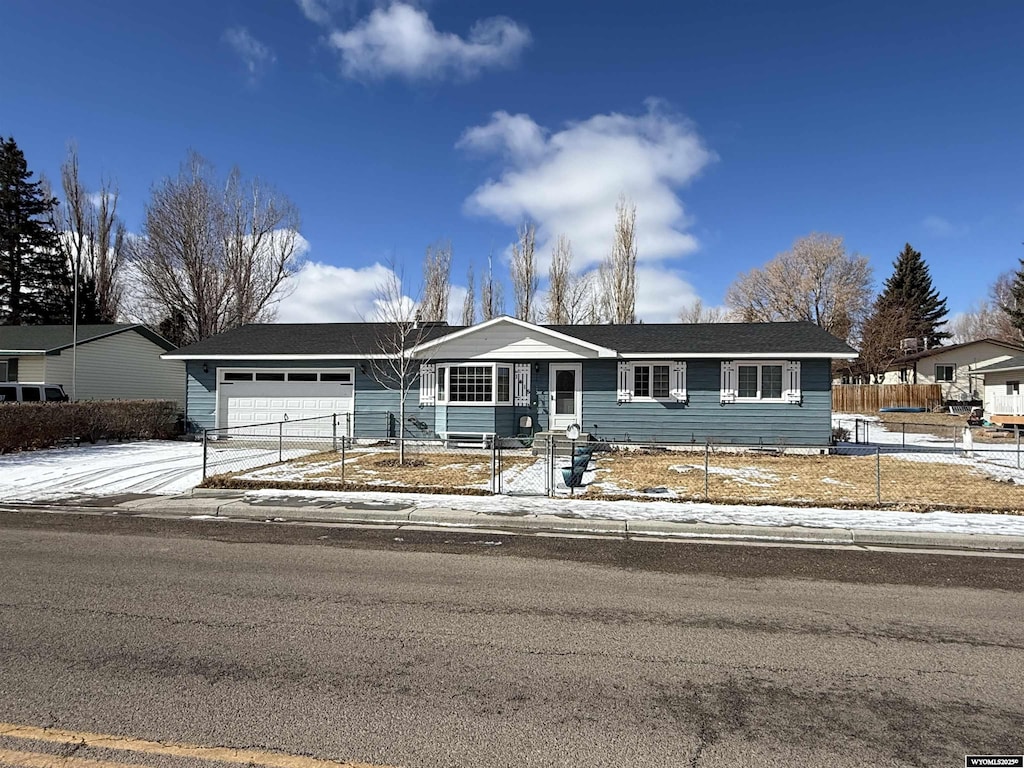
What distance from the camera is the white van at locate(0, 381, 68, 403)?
68.9ft

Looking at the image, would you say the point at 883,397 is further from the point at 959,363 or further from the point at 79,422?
the point at 79,422

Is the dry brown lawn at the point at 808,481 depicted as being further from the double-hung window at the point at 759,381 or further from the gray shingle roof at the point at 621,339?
the gray shingle roof at the point at 621,339

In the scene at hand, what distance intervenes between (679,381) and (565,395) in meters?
3.50

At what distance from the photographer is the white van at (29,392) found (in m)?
21.0

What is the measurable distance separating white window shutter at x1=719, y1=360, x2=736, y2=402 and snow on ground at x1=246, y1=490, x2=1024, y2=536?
29.4 feet

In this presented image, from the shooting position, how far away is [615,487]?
37.0ft

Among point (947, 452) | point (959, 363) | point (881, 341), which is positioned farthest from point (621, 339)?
point (881, 341)

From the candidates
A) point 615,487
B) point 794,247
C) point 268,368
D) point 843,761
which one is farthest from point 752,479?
point 794,247

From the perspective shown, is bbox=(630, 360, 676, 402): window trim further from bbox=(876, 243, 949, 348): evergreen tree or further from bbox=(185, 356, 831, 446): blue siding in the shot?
bbox=(876, 243, 949, 348): evergreen tree

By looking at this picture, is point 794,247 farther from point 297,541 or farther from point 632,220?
point 297,541

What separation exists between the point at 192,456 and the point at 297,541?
1005cm

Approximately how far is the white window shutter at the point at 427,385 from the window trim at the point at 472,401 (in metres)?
0.13

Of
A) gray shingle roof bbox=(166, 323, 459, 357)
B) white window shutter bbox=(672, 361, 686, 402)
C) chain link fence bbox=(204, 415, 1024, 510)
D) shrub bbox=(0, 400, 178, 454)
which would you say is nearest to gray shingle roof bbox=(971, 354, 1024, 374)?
chain link fence bbox=(204, 415, 1024, 510)

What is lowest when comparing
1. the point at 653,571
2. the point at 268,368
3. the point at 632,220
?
the point at 653,571
